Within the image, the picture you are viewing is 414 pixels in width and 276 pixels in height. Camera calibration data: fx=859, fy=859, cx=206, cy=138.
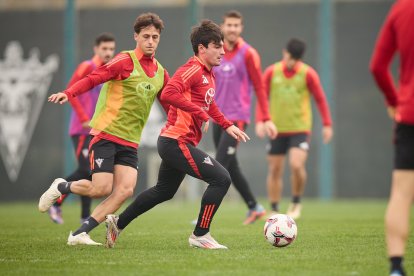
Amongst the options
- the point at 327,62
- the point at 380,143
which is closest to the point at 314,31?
the point at 327,62

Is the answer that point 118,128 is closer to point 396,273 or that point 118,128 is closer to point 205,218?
point 205,218

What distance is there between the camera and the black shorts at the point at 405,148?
5.42 m

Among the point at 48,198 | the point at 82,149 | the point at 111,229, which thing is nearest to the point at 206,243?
the point at 111,229

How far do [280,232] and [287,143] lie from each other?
5.11m

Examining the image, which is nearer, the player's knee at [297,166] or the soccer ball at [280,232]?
the soccer ball at [280,232]

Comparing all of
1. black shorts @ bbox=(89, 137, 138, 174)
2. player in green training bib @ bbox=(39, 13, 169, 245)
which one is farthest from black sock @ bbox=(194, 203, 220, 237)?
black shorts @ bbox=(89, 137, 138, 174)

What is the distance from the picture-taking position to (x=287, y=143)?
506 inches

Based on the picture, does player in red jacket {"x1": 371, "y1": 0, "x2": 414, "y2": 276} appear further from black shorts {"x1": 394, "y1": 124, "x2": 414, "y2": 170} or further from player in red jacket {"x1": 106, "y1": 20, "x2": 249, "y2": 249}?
player in red jacket {"x1": 106, "y1": 20, "x2": 249, "y2": 249}

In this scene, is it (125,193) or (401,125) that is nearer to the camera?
(401,125)

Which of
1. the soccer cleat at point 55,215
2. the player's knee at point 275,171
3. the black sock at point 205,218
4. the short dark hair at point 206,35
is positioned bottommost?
the soccer cleat at point 55,215

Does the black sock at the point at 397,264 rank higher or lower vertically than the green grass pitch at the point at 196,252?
higher

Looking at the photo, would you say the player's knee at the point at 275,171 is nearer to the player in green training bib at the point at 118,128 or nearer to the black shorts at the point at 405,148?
the player in green training bib at the point at 118,128

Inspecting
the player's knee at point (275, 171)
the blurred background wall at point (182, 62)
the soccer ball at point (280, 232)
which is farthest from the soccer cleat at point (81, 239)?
the blurred background wall at point (182, 62)

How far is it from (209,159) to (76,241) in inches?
58.1
